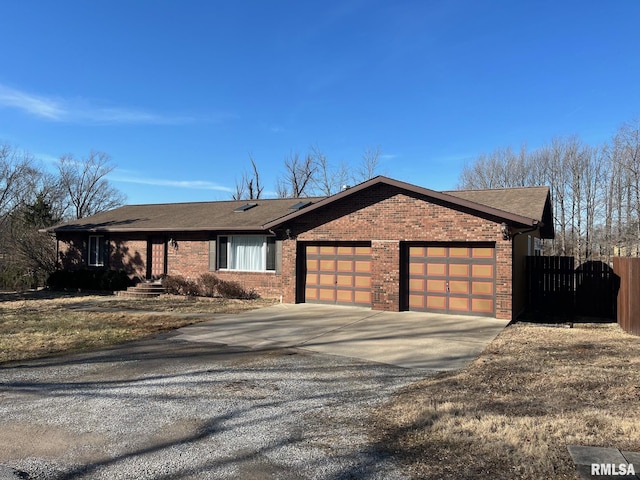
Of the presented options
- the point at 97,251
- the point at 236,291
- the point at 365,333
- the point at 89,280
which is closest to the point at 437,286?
the point at 365,333

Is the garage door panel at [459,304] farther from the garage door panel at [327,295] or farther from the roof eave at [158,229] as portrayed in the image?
the roof eave at [158,229]

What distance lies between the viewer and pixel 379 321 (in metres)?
12.1

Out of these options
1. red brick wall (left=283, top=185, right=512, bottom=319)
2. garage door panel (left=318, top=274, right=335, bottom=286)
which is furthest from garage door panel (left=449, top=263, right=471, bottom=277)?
garage door panel (left=318, top=274, right=335, bottom=286)

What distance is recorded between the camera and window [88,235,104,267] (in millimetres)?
21641

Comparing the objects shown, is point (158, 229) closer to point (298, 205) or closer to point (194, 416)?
point (298, 205)

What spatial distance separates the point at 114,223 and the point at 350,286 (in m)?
12.7

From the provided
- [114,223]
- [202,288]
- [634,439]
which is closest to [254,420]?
[634,439]

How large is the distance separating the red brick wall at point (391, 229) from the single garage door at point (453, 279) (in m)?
0.34

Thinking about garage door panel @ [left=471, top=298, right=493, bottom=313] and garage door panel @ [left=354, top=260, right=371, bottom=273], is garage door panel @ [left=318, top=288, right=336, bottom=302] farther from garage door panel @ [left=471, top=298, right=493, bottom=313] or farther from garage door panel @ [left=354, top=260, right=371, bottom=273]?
garage door panel @ [left=471, top=298, right=493, bottom=313]

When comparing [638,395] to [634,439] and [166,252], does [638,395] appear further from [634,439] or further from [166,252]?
[166,252]

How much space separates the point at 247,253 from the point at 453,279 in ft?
27.3

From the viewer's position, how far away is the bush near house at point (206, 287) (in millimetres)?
17891

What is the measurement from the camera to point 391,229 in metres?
13.9

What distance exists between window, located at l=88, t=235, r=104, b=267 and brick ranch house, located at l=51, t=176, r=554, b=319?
1.62 metres
